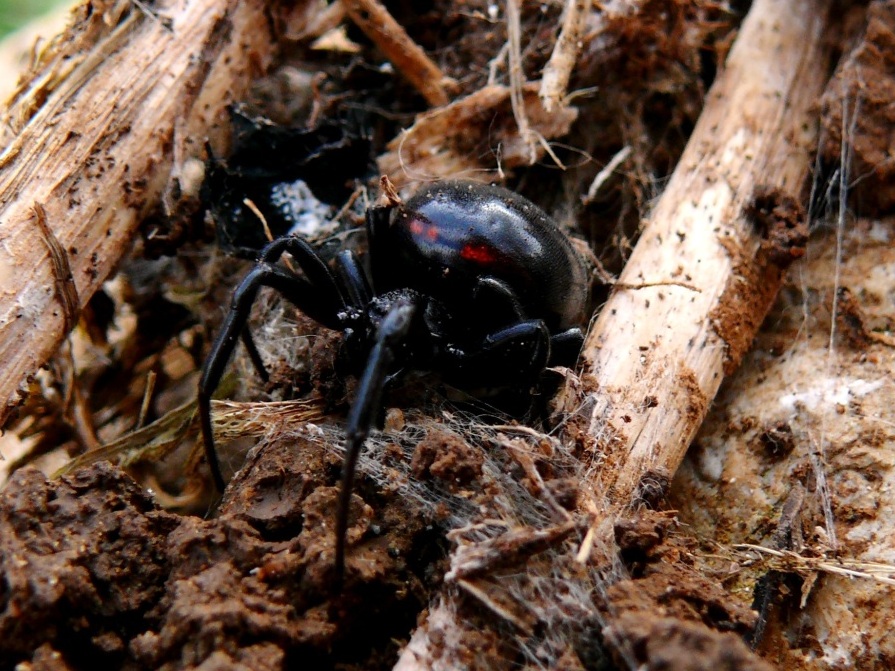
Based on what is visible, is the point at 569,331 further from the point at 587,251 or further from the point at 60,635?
the point at 60,635

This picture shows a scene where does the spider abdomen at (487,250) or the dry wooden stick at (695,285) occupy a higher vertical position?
the spider abdomen at (487,250)

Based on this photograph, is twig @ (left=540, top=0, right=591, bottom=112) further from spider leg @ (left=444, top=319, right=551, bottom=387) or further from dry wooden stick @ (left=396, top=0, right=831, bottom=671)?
spider leg @ (left=444, top=319, right=551, bottom=387)

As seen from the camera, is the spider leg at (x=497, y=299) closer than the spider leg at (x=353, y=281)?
Yes

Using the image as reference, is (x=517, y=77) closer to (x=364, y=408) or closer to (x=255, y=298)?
(x=255, y=298)

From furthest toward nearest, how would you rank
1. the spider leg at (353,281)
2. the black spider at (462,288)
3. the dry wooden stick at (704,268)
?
the spider leg at (353,281)
the black spider at (462,288)
the dry wooden stick at (704,268)

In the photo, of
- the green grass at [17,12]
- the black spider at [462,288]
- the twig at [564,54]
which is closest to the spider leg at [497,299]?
the black spider at [462,288]

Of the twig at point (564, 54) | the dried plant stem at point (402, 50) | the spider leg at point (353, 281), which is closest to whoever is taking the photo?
the spider leg at point (353, 281)

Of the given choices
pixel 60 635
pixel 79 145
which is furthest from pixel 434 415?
pixel 79 145

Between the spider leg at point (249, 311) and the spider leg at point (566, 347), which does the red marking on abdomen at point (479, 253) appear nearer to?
the spider leg at point (566, 347)
